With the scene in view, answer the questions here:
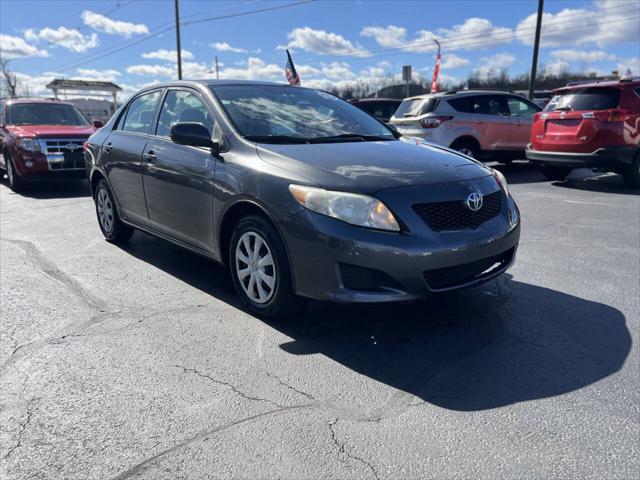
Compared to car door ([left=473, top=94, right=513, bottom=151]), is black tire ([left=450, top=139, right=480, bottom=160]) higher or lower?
lower

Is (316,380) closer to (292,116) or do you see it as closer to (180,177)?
(180,177)

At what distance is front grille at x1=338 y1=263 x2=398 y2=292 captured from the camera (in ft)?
10.1

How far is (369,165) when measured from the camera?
3.45 meters

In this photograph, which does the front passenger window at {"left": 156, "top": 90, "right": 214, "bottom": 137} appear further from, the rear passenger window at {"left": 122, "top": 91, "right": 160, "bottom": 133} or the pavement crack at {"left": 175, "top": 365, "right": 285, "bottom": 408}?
the pavement crack at {"left": 175, "top": 365, "right": 285, "bottom": 408}

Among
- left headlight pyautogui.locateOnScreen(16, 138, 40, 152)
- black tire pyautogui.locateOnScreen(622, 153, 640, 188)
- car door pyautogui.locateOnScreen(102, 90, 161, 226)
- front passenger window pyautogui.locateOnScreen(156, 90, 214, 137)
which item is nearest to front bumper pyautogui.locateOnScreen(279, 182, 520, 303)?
front passenger window pyautogui.locateOnScreen(156, 90, 214, 137)

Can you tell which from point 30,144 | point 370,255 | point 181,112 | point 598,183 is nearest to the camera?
point 370,255

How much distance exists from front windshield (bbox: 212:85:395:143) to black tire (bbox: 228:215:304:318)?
0.70 metres

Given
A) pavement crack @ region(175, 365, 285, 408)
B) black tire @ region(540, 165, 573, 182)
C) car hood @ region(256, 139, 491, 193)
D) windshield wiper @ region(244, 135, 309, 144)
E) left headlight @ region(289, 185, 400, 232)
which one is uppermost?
windshield wiper @ region(244, 135, 309, 144)

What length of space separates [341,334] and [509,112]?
9.71 m

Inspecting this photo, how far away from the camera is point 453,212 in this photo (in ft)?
10.7

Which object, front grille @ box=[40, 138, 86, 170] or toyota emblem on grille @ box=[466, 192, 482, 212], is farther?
front grille @ box=[40, 138, 86, 170]

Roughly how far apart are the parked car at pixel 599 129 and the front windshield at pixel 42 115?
29.8ft

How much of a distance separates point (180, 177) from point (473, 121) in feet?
27.1

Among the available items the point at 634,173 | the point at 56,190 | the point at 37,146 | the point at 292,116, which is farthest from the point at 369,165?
the point at 56,190
